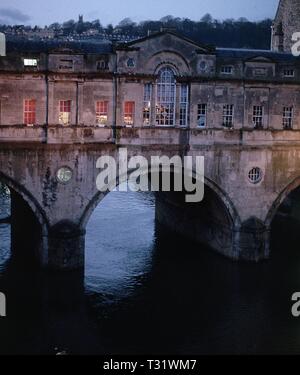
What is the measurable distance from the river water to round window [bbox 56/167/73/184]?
17.6 ft

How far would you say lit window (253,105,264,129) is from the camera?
3862 cm

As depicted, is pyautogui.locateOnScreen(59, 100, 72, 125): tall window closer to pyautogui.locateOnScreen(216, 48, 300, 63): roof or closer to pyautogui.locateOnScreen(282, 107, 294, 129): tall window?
pyautogui.locateOnScreen(216, 48, 300, 63): roof

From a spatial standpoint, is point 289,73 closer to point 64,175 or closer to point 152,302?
point 64,175

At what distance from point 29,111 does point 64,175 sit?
4.04 metres

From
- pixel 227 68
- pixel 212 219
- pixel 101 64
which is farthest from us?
pixel 212 219

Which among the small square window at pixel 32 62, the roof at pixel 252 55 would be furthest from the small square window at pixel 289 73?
the small square window at pixel 32 62

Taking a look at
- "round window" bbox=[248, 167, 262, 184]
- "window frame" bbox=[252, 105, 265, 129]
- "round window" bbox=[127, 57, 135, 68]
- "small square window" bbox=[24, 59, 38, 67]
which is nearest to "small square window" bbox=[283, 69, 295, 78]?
"window frame" bbox=[252, 105, 265, 129]

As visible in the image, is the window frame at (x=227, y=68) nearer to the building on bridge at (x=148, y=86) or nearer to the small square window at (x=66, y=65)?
the building on bridge at (x=148, y=86)

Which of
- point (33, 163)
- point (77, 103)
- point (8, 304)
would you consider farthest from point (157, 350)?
point (77, 103)

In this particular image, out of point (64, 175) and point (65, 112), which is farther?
point (65, 112)

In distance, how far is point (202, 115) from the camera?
37.6m

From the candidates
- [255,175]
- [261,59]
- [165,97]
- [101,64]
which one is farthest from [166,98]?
[255,175]

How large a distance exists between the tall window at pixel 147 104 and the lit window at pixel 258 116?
6.81 meters

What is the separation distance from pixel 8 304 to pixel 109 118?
38.9ft
